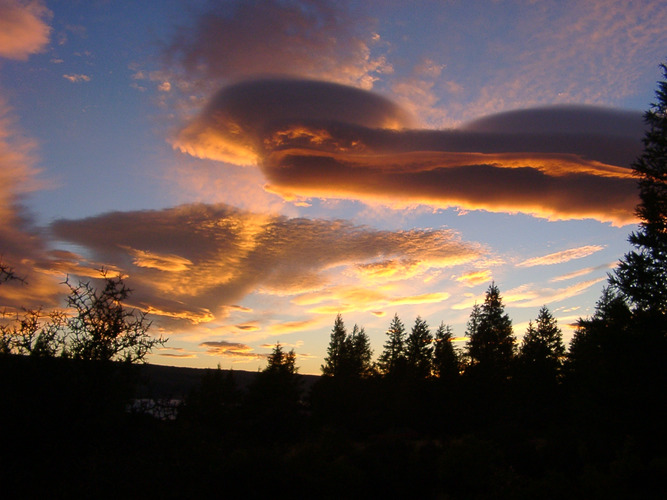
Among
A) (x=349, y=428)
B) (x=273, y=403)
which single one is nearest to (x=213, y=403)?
(x=273, y=403)

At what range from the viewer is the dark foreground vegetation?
31.7 ft

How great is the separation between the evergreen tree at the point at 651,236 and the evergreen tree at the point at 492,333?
29252 millimetres

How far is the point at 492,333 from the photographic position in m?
51.9

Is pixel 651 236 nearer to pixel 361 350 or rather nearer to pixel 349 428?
pixel 349 428

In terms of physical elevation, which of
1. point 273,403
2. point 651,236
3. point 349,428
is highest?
point 651,236

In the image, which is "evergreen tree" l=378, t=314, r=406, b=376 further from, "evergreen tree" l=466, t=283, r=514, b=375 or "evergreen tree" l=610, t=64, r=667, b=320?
"evergreen tree" l=610, t=64, r=667, b=320

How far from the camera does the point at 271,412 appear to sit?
112ft

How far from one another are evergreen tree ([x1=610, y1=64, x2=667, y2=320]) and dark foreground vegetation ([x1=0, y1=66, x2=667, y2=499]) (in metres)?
0.06

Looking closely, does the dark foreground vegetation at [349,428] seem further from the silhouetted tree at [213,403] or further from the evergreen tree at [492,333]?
the evergreen tree at [492,333]

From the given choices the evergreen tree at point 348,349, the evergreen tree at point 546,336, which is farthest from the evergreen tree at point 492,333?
the evergreen tree at point 348,349

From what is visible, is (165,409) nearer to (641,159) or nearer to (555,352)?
(641,159)

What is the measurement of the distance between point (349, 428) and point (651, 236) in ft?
93.2

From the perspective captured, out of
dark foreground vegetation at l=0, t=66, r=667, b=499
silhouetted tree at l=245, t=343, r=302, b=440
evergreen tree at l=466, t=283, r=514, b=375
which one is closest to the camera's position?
dark foreground vegetation at l=0, t=66, r=667, b=499

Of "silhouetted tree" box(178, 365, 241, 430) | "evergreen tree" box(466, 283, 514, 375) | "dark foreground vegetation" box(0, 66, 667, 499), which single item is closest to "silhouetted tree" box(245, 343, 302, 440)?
"dark foreground vegetation" box(0, 66, 667, 499)
